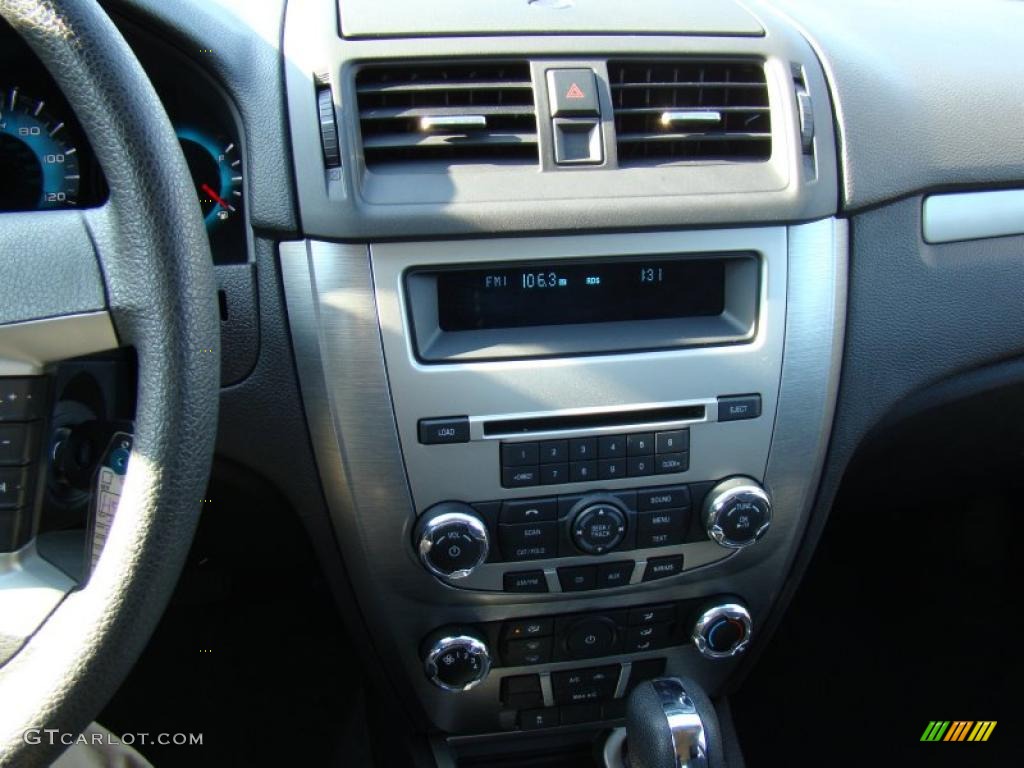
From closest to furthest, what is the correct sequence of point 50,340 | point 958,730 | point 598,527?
1. point 50,340
2. point 598,527
3. point 958,730

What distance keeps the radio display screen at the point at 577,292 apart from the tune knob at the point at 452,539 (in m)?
0.23

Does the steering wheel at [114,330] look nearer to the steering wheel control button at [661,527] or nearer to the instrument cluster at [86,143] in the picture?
Result: the instrument cluster at [86,143]

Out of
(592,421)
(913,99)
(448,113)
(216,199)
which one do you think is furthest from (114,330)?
(913,99)

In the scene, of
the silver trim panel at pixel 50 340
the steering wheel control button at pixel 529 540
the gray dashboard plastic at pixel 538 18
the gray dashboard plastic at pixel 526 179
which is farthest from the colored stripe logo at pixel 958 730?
the silver trim panel at pixel 50 340

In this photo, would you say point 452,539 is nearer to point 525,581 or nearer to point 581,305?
point 525,581

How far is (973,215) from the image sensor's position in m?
1.34

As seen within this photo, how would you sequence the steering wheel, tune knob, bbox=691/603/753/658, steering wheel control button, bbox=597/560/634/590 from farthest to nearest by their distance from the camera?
tune knob, bbox=691/603/753/658
steering wheel control button, bbox=597/560/634/590
the steering wheel

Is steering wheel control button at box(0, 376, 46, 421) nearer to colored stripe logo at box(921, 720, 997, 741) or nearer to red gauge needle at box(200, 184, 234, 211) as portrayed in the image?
red gauge needle at box(200, 184, 234, 211)

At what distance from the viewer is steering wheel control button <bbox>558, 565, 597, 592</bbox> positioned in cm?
131

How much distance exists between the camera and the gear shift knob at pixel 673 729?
4.11 feet

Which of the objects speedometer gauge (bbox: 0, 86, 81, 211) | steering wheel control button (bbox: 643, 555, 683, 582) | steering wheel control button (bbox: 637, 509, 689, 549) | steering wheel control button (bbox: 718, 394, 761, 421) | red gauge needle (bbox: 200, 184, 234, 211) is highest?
speedometer gauge (bbox: 0, 86, 81, 211)

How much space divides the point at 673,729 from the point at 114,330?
0.83 meters

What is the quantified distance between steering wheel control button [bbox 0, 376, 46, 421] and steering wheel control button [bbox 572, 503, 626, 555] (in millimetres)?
635

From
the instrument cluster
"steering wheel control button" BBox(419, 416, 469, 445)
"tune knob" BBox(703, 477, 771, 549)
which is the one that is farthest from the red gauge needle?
"tune knob" BBox(703, 477, 771, 549)
